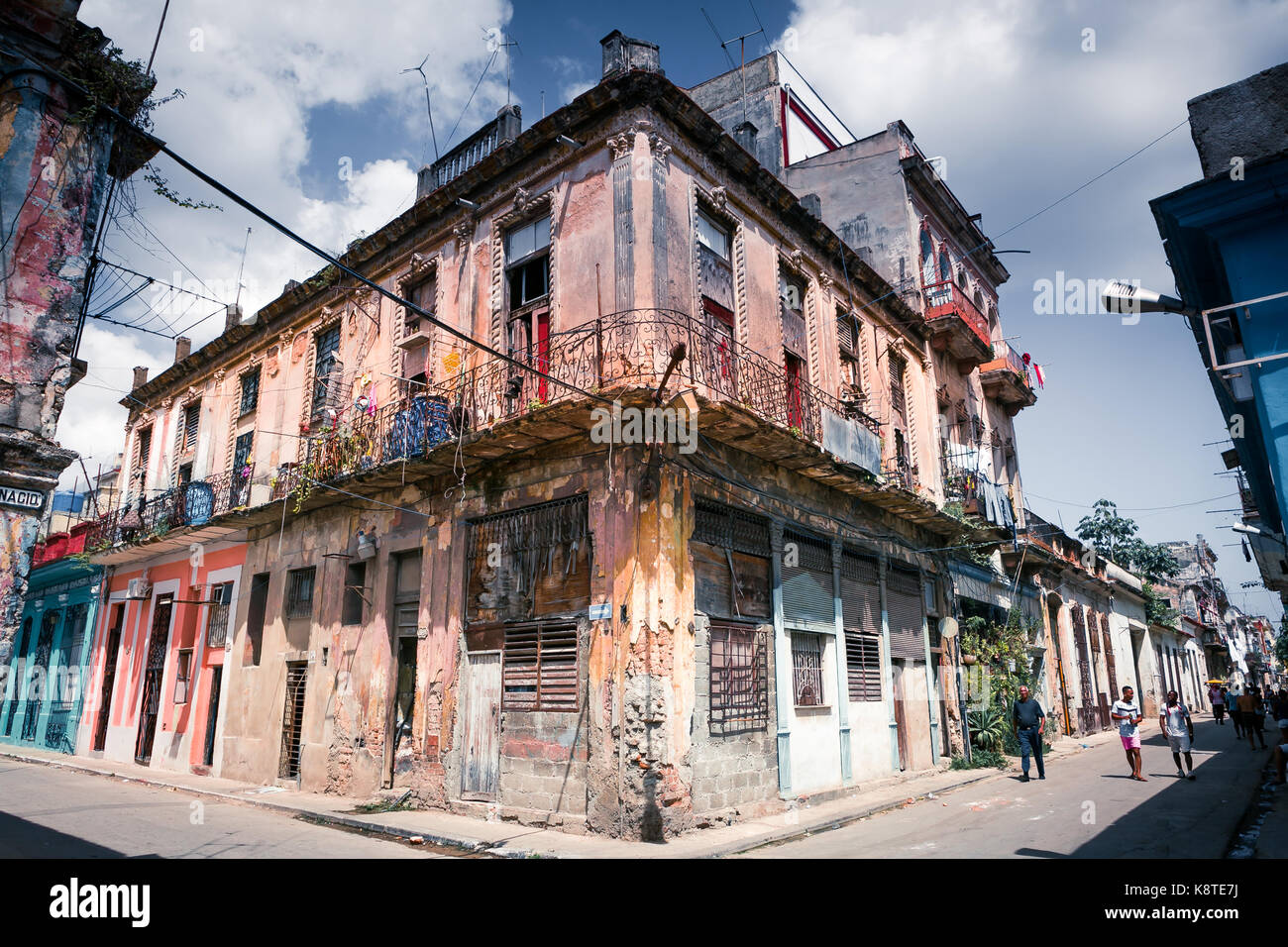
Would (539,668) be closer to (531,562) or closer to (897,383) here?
(531,562)

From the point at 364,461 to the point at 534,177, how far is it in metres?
5.65

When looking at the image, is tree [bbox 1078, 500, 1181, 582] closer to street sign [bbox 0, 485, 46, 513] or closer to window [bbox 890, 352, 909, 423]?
window [bbox 890, 352, 909, 423]

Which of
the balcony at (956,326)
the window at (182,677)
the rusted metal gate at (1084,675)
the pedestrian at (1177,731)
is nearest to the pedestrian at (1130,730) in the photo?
the pedestrian at (1177,731)

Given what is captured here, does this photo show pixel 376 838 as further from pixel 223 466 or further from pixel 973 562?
pixel 973 562

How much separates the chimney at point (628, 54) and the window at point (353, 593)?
369 inches

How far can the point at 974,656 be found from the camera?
1753 cm

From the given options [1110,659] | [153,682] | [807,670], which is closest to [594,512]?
[807,670]

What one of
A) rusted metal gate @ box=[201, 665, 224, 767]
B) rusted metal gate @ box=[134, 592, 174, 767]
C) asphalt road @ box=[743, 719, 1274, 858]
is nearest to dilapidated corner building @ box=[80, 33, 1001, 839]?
rusted metal gate @ box=[201, 665, 224, 767]

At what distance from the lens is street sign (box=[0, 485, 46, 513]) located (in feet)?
22.2

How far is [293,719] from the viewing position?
1458 cm

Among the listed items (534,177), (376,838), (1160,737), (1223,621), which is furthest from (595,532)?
(1223,621)

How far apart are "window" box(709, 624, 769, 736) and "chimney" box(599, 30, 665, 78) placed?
8.24 m

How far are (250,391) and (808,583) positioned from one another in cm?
1410

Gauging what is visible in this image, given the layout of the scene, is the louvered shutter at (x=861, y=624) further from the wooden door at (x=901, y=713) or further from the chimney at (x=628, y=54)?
the chimney at (x=628, y=54)
